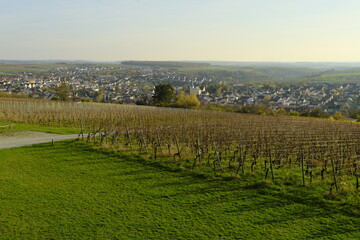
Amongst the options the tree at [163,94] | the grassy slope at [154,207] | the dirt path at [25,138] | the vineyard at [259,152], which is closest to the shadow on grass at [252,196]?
the grassy slope at [154,207]

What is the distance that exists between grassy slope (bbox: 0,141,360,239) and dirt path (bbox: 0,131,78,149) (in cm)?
581

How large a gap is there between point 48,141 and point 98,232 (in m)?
15.2

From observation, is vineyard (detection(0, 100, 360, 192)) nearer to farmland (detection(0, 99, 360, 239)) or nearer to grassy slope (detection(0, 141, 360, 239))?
farmland (detection(0, 99, 360, 239))

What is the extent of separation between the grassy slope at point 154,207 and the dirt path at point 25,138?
5805 millimetres

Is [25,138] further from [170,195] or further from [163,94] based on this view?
[163,94]

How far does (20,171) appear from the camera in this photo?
15.7 meters

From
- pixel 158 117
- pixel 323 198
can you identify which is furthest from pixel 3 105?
pixel 323 198

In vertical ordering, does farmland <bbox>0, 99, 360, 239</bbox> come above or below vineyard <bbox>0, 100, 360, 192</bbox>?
below

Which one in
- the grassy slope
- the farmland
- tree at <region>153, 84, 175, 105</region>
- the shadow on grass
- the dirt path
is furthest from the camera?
tree at <region>153, 84, 175, 105</region>

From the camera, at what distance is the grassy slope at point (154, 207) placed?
9.78 metres

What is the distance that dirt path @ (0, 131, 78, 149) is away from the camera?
2185 centimetres

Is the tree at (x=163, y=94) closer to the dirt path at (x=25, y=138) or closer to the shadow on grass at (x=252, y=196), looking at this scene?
the dirt path at (x=25, y=138)

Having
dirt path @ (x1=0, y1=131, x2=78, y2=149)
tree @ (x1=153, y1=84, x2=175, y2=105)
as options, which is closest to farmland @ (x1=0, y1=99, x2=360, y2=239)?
dirt path @ (x1=0, y1=131, x2=78, y2=149)

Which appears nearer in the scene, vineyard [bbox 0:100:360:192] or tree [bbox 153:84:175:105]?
vineyard [bbox 0:100:360:192]
